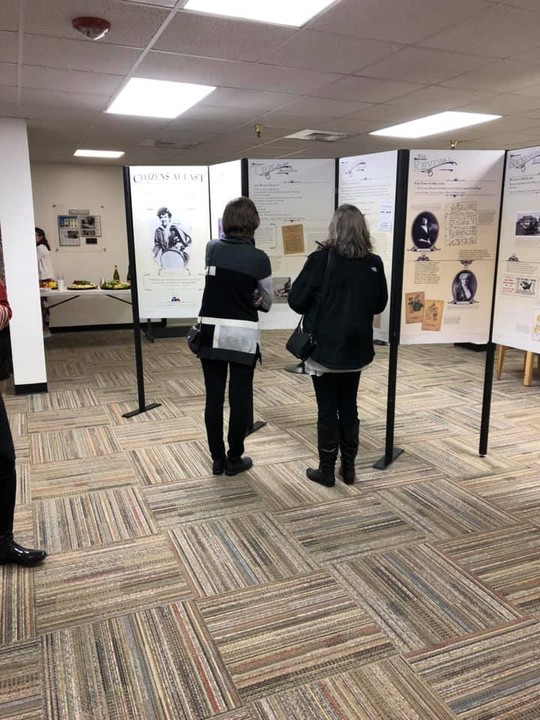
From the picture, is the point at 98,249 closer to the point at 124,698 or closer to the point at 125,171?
the point at 125,171

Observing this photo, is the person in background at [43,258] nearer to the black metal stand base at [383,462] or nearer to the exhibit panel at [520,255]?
the black metal stand base at [383,462]

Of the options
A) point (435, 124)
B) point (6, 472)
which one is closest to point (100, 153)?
point (435, 124)

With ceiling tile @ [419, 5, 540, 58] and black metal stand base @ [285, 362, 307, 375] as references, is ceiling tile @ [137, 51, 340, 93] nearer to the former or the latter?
ceiling tile @ [419, 5, 540, 58]

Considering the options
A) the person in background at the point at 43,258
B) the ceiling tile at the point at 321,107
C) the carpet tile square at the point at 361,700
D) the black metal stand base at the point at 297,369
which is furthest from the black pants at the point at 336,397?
the person in background at the point at 43,258

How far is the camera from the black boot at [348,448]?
121 inches

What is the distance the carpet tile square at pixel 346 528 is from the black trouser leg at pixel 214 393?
63 centimetres

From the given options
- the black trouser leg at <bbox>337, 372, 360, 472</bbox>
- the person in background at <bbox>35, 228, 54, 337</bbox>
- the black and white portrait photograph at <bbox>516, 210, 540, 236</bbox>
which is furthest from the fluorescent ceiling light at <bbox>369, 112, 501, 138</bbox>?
the person in background at <bbox>35, 228, 54, 337</bbox>

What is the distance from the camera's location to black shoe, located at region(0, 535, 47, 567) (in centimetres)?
231

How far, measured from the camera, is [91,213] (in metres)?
8.21

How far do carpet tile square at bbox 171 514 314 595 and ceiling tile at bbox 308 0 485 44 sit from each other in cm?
242

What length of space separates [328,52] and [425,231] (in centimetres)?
114

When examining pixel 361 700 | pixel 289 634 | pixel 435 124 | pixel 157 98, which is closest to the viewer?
pixel 361 700

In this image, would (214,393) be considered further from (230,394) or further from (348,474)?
(348,474)

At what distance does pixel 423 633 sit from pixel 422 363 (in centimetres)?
430
